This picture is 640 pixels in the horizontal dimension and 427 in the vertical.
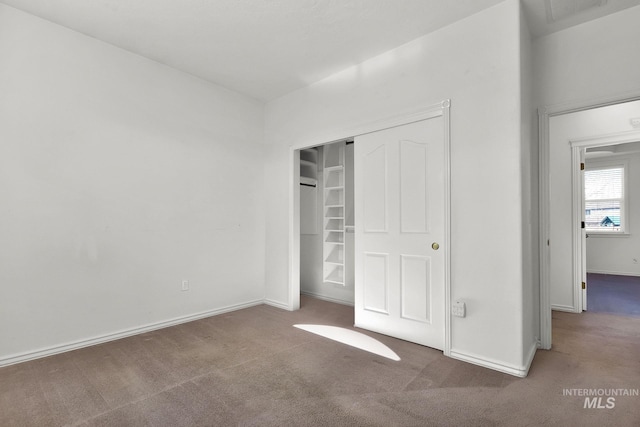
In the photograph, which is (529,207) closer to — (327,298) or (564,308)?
(564,308)

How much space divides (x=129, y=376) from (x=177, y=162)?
2.24 metres

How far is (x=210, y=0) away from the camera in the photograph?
245cm

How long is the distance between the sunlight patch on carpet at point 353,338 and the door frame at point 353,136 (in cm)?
51

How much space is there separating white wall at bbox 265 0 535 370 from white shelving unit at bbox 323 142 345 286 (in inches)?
62.8

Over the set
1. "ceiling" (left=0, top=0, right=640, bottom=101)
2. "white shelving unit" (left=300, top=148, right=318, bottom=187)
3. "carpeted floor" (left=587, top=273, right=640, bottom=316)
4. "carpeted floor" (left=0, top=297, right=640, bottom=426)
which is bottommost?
"carpeted floor" (left=587, top=273, right=640, bottom=316)

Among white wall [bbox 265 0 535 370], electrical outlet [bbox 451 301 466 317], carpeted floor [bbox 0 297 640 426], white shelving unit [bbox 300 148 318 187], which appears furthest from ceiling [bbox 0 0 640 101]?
carpeted floor [bbox 0 297 640 426]

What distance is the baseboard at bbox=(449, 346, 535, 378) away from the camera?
2287 mm

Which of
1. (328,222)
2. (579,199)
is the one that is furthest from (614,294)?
(328,222)

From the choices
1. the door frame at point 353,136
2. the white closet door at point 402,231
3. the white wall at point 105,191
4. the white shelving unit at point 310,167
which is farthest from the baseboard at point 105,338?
the white shelving unit at point 310,167

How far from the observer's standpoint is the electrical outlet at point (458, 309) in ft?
8.44

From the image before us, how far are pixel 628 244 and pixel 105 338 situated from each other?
9.44 meters

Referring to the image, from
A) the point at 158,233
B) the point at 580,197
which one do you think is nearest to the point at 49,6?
the point at 158,233

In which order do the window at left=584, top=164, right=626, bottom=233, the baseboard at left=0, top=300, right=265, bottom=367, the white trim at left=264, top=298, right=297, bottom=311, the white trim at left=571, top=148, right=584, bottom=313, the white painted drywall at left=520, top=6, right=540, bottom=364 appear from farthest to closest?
the window at left=584, top=164, right=626, bottom=233 < the white trim at left=264, top=298, right=297, bottom=311 < the white trim at left=571, top=148, right=584, bottom=313 < the baseboard at left=0, top=300, right=265, bottom=367 < the white painted drywall at left=520, top=6, right=540, bottom=364

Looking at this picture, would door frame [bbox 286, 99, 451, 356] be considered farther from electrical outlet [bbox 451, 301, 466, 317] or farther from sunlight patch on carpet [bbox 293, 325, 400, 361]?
sunlight patch on carpet [bbox 293, 325, 400, 361]
